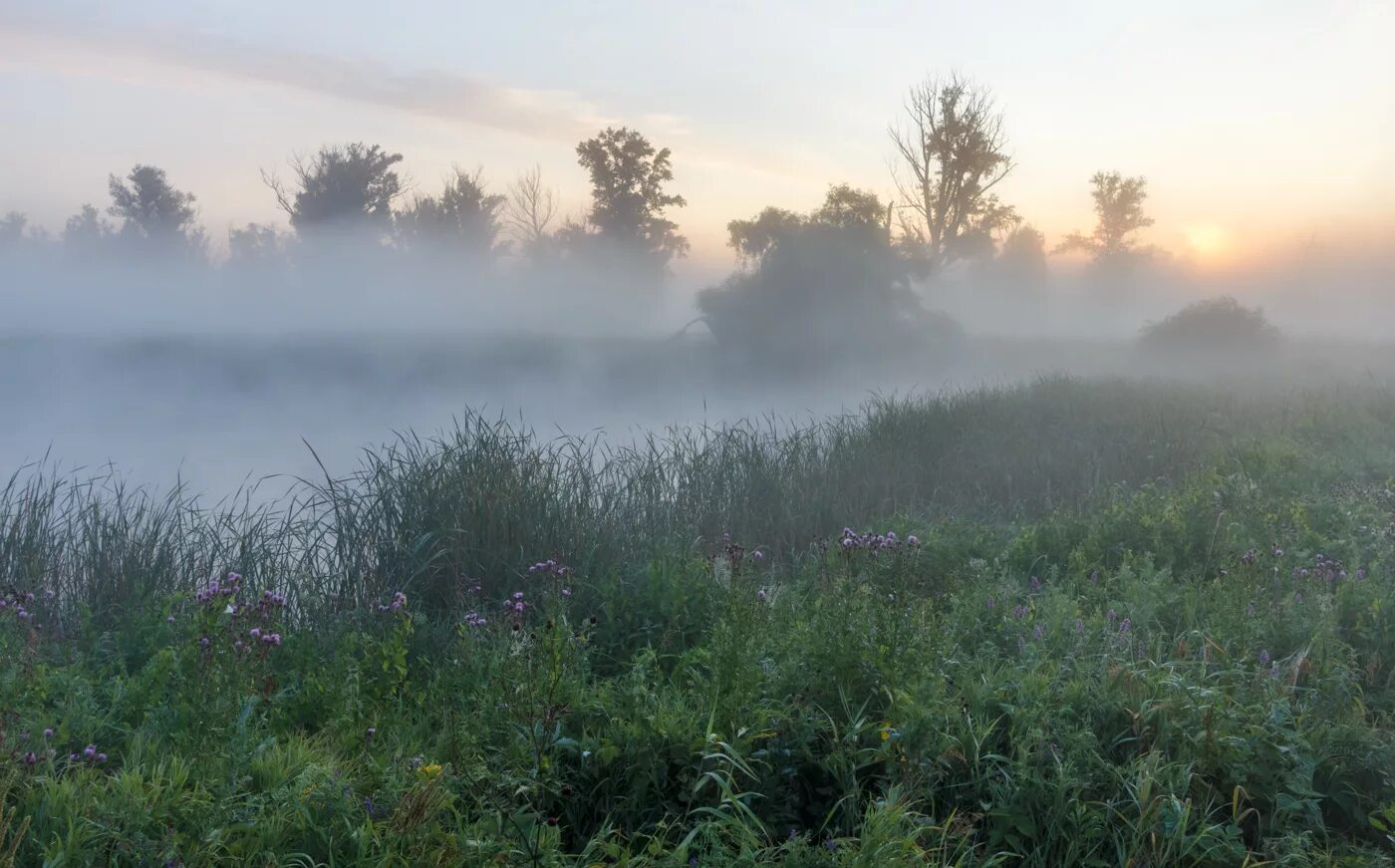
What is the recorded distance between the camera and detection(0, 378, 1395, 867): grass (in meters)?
2.51

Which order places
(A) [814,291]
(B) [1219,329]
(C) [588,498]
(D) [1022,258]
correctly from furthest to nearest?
(D) [1022,258] < (A) [814,291] < (B) [1219,329] < (C) [588,498]

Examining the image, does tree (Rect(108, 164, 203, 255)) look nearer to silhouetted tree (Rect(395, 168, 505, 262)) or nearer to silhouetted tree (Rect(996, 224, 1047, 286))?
silhouetted tree (Rect(395, 168, 505, 262))

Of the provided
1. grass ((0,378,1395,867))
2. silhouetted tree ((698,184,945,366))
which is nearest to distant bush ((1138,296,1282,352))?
silhouetted tree ((698,184,945,366))

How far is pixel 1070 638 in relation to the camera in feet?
13.1

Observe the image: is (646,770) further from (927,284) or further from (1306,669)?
(927,284)

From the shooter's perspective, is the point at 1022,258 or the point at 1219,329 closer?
the point at 1219,329

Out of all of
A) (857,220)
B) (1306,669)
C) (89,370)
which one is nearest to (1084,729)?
(1306,669)

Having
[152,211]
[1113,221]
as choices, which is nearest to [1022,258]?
[1113,221]

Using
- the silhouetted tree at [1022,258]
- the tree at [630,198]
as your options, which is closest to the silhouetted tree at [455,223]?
the tree at [630,198]

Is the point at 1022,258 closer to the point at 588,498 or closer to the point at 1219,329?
the point at 1219,329

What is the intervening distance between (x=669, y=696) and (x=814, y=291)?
2711 centimetres

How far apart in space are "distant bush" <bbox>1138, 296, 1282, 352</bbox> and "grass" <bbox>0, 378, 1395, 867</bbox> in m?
23.7

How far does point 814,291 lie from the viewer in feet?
97.1

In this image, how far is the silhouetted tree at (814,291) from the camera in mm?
29578
